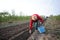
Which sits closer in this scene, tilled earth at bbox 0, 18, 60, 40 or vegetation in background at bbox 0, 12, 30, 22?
tilled earth at bbox 0, 18, 60, 40

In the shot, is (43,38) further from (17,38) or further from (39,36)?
(17,38)

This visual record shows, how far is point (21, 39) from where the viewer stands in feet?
20.0

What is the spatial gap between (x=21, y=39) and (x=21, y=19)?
13.3 m

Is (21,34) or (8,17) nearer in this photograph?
(21,34)

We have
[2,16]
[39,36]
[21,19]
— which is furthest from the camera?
[21,19]

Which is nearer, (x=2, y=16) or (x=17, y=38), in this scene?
(x=17, y=38)

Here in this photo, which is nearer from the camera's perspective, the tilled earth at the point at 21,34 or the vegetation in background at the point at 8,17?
the tilled earth at the point at 21,34

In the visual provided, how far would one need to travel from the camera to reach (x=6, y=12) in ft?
46.9

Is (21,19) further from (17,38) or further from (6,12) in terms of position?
(17,38)

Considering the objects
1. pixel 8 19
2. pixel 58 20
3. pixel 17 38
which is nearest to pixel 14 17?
pixel 8 19

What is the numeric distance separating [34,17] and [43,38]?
1192 millimetres

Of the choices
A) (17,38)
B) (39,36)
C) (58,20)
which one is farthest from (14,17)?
(39,36)

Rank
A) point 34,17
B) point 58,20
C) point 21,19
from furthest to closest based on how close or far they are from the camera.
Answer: point 21,19 → point 58,20 → point 34,17

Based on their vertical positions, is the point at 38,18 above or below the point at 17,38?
above
